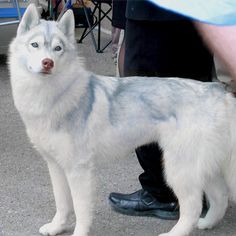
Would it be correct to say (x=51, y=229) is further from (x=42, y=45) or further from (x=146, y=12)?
(x=146, y=12)

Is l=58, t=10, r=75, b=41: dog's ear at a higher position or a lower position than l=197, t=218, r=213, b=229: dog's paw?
higher

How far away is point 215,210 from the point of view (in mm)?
2891

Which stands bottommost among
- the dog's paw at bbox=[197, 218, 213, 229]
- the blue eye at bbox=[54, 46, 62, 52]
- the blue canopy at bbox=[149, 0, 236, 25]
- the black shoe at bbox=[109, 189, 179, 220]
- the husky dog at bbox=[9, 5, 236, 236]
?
the black shoe at bbox=[109, 189, 179, 220]

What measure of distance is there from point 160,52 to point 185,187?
2.61 ft

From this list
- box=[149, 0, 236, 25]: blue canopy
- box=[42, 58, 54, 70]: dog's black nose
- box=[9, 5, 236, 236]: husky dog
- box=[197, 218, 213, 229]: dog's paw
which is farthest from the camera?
box=[197, 218, 213, 229]: dog's paw

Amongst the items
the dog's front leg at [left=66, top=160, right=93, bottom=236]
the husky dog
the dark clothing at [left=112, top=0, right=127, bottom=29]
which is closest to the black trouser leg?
→ the husky dog

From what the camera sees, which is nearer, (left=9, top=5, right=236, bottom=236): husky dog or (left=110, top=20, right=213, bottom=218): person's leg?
(left=9, top=5, right=236, bottom=236): husky dog

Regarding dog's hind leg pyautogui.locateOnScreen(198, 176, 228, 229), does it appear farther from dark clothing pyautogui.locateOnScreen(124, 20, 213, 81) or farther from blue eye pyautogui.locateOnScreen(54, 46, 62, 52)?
blue eye pyautogui.locateOnScreen(54, 46, 62, 52)

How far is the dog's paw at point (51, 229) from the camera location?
2842 mm

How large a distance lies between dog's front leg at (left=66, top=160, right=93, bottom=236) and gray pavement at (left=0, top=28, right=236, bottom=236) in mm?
165

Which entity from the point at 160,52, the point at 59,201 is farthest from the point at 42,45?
the point at 59,201

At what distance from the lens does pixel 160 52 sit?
279 centimetres

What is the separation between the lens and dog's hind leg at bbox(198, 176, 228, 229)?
2811mm

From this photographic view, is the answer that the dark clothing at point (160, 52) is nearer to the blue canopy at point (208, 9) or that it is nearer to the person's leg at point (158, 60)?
the person's leg at point (158, 60)
